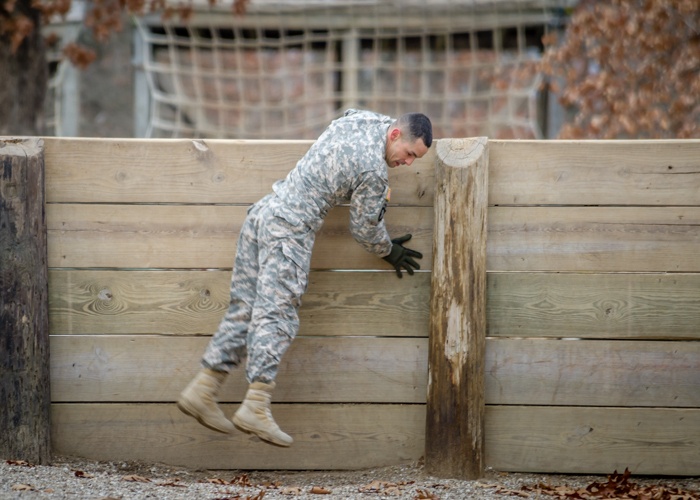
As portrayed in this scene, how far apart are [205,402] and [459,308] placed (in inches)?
50.9

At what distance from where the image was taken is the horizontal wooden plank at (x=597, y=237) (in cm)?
433

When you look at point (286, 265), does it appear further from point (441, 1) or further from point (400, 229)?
point (441, 1)

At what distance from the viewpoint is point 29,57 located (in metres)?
8.00

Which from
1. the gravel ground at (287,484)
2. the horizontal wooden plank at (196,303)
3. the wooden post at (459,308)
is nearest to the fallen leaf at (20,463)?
the gravel ground at (287,484)

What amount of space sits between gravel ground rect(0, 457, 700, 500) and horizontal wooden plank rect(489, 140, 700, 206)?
1.39 m

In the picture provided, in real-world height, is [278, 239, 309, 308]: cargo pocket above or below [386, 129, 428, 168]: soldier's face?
below

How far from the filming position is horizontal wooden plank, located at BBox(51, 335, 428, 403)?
439 cm

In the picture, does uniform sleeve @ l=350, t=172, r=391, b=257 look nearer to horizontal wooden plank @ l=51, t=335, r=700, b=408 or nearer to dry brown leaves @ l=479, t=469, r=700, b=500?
horizontal wooden plank @ l=51, t=335, r=700, b=408

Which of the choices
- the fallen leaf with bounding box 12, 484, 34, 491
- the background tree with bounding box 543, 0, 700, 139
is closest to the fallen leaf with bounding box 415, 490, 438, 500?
the fallen leaf with bounding box 12, 484, 34, 491

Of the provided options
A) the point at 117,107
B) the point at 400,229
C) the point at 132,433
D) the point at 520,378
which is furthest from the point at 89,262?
the point at 117,107

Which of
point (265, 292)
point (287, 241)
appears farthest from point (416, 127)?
point (265, 292)

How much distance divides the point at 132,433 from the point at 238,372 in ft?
2.05

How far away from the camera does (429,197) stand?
4.35 meters

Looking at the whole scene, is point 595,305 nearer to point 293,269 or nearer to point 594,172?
point 594,172
